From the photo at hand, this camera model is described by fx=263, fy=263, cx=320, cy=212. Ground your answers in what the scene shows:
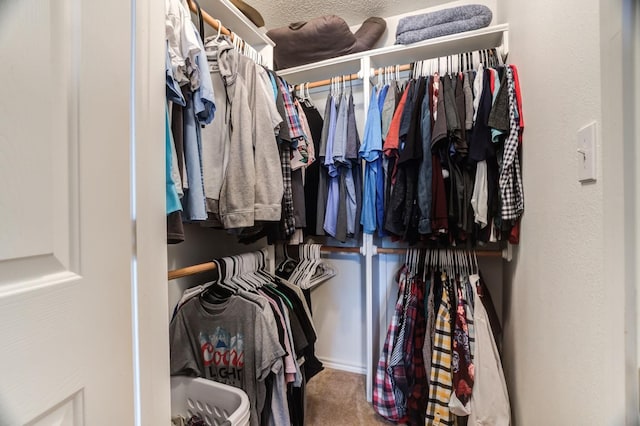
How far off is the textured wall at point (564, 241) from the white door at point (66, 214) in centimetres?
88

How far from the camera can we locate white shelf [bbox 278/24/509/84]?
1.32 metres

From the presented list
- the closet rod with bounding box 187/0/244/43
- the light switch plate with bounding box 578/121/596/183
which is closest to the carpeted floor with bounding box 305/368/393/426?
the light switch plate with bounding box 578/121/596/183

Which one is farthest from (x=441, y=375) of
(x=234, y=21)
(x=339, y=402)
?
(x=234, y=21)

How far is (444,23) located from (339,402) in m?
2.16

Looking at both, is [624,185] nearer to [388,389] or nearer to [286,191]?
[286,191]

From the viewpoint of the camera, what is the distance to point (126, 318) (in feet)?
1.69

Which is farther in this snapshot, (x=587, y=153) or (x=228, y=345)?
(x=228, y=345)

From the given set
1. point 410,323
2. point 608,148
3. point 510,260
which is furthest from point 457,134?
point 410,323

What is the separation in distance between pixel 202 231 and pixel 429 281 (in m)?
1.20

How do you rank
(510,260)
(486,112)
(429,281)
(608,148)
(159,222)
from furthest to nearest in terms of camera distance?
(429,281), (510,260), (486,112), (159,222), (608,148)

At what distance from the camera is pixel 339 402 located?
152cm

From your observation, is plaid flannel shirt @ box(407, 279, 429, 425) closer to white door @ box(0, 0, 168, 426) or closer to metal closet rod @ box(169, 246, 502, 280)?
metal closet rod @ box(169, 246, 502, 280)

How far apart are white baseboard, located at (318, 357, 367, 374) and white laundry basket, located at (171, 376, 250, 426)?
1.10 metres

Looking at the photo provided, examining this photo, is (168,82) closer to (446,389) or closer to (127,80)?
(127,80)
